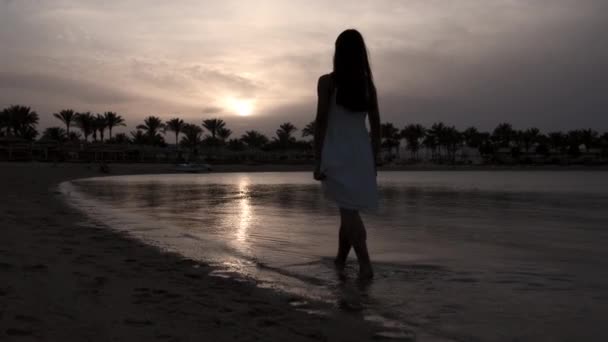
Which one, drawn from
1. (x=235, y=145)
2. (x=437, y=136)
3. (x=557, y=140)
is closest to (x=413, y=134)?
(x=437, y=136)

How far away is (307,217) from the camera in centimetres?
866

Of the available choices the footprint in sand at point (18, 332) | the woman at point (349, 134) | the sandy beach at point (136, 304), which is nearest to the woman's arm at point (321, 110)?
the woman at point (349, 134)

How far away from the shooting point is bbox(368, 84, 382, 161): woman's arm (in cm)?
375

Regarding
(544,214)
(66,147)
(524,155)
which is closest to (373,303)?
(544,214)

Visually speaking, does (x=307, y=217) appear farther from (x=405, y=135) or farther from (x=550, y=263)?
(x=405, y=135)

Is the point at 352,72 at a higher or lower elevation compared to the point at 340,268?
higher

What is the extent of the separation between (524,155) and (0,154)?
392ft

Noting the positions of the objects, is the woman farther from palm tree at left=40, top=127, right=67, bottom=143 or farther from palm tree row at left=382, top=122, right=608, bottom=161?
palm tree row at left=382, top=122, right=608, bottom=161

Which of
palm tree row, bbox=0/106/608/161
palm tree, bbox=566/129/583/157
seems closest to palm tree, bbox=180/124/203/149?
palm tree row, bbox=0/106/608/161

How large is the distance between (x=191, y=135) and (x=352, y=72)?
9002 centimetres

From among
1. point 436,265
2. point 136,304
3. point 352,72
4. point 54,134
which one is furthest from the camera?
point 54,134

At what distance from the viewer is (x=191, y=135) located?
9062 cm

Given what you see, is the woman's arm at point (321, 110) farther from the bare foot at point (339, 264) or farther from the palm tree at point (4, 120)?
the palm tree at point (4, 120)

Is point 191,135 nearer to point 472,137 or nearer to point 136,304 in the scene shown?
point 472,137
